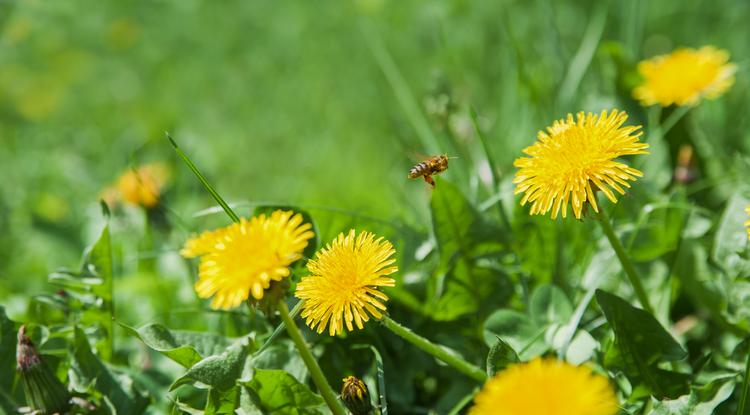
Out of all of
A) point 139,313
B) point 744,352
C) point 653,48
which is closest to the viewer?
point 744,352

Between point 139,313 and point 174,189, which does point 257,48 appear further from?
point 139,313

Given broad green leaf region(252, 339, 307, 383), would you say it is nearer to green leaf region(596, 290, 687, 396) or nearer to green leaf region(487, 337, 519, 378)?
green leaf region(487, 337, 519, 378)

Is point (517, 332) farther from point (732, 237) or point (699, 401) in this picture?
point (732, 237)

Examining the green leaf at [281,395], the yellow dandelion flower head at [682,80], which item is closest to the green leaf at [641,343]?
the green leaf at [281,395]

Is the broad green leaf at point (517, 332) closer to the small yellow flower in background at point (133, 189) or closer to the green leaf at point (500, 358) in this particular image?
the green leaf at point (500, 358)

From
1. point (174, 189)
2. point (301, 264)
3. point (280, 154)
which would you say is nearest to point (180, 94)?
point (280, 154)

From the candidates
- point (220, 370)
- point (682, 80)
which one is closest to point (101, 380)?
point (220, 370)

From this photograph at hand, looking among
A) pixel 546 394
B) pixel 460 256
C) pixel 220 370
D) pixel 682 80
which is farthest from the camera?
pixel 682 80
